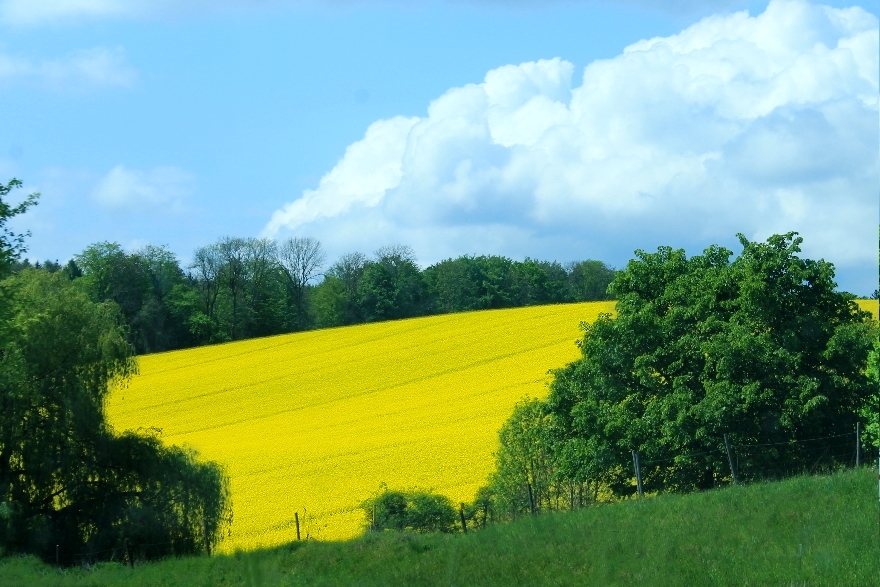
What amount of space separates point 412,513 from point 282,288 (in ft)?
217

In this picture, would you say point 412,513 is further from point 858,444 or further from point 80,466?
point 858,444

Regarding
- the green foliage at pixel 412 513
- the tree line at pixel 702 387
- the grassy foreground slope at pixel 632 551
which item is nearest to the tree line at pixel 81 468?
the grassy foreground slope at pixel 632 551

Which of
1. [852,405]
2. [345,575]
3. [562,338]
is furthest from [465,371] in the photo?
[345,575]

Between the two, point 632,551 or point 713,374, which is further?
point 713,374

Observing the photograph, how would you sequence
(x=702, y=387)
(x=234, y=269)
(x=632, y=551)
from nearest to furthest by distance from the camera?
(x=632, y=551) < (x=702, y=387) < (x=234, y=269)

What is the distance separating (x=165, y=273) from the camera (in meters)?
81.6

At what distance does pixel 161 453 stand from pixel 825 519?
2044 centimetres

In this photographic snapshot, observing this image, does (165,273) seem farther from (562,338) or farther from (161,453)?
(161,453)

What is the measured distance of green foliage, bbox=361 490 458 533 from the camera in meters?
25.2

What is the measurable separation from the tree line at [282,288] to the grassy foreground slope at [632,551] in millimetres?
58059

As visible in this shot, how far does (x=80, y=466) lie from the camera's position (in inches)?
1065

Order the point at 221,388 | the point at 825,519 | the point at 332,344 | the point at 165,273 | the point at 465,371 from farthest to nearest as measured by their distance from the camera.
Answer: the point at 165,273, the point at 332,344, the point at 221,388, the point at 465,371, the point at 825,519

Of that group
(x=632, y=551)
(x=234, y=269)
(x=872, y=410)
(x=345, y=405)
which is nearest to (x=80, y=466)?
(x=632, y=551)

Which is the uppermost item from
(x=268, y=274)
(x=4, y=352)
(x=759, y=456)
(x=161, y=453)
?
(x=268, y=274)
